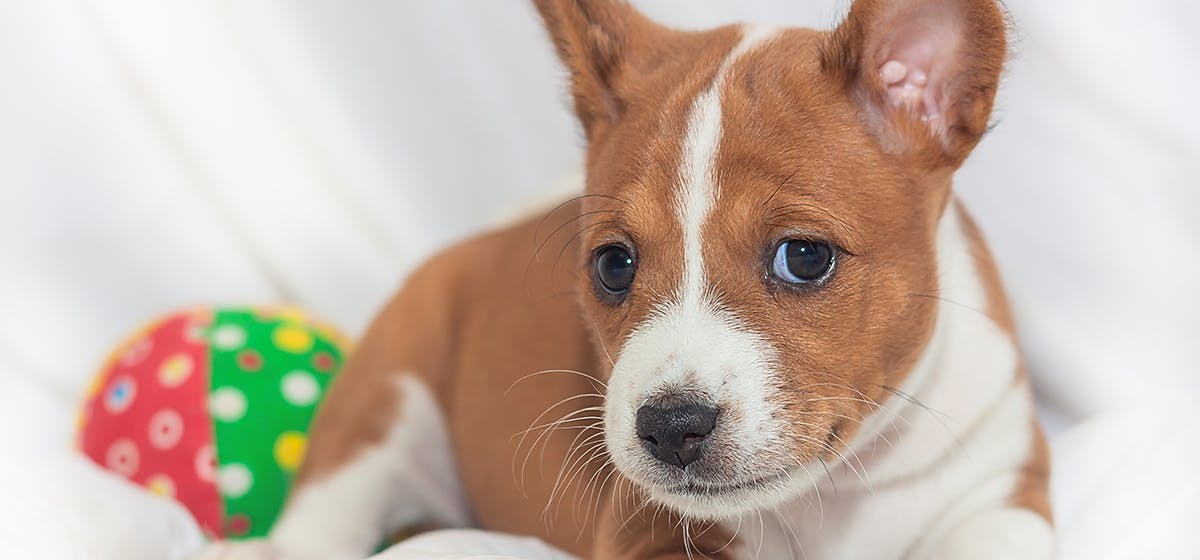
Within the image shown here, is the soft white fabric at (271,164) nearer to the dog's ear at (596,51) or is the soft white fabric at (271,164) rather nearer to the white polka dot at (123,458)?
the white polka dot at (123,458)

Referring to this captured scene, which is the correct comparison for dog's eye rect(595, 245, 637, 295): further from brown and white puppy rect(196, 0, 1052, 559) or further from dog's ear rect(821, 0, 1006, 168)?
dog's ear rect(821, 0, 1006, 168)

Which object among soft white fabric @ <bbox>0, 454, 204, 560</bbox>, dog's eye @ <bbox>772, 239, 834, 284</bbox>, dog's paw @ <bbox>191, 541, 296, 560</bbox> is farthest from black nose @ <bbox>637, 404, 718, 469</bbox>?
soft white fabric @ <bbox>0, 454, 204, 560</bbox>

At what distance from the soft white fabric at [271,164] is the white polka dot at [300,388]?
0.81m

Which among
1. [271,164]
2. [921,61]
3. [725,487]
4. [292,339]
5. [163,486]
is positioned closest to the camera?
[725,487]

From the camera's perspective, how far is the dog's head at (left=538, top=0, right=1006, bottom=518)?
95.9 inches

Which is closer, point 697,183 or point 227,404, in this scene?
point 697,183

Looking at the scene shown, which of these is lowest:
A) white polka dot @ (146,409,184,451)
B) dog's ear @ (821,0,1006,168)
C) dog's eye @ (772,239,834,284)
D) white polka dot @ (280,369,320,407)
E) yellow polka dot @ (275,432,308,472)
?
yellow polka dot @ (275,432,308,472)

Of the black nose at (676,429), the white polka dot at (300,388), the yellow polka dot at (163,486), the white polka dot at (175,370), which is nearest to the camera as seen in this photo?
the black nose at (676,429)

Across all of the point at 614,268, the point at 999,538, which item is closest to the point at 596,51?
the point at 614,268

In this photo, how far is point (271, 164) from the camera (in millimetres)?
4816

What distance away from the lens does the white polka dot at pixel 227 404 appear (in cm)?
367

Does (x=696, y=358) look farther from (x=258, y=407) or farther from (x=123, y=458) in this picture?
(x=123, y=458)

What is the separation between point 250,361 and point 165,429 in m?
0.29

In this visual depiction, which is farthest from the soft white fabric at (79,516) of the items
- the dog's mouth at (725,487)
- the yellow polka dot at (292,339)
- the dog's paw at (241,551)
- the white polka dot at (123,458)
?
the dog's mouth at (725,487)
